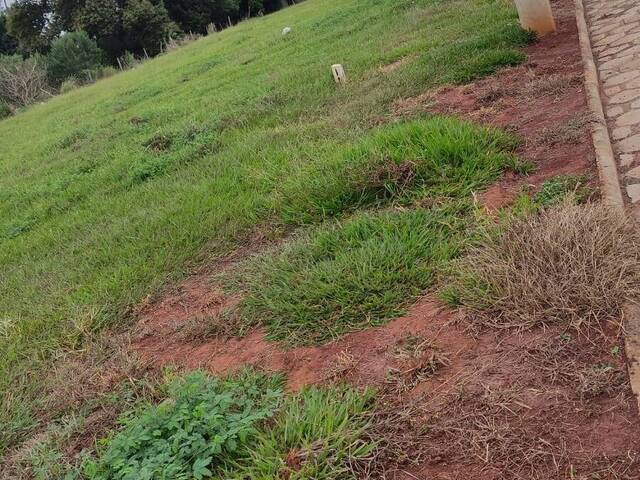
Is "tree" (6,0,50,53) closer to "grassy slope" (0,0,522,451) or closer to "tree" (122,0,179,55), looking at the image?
"tree" (122,0,179,55)

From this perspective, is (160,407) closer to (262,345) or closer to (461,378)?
(262,345)

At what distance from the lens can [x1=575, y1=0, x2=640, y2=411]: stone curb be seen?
2.12 meters

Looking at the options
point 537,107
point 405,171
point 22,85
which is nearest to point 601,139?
point 537,107

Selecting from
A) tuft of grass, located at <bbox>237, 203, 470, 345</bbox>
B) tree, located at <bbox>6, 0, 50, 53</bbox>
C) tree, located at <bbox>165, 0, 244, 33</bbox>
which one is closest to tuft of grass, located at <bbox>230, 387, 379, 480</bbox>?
tuft of grass, located at <bbox>237, 203, 470, 345</bbox>

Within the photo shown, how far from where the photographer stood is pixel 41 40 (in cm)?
3872

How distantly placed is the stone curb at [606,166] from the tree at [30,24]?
131ft

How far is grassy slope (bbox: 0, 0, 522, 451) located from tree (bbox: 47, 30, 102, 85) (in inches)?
911

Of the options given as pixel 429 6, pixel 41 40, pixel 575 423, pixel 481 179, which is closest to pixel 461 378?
pixel 575 423

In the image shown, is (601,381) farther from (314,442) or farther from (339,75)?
(339,75)

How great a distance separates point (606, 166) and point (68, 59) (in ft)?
115

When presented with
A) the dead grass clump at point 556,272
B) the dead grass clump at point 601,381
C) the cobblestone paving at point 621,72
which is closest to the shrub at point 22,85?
the cobblestone paving at point 621,72

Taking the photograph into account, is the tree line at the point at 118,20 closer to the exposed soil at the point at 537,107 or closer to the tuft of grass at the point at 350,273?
the exposed soil at the point at 537,107

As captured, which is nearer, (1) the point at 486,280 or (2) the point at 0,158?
(1) the point at 486,280

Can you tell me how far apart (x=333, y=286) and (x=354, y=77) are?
210 inches
